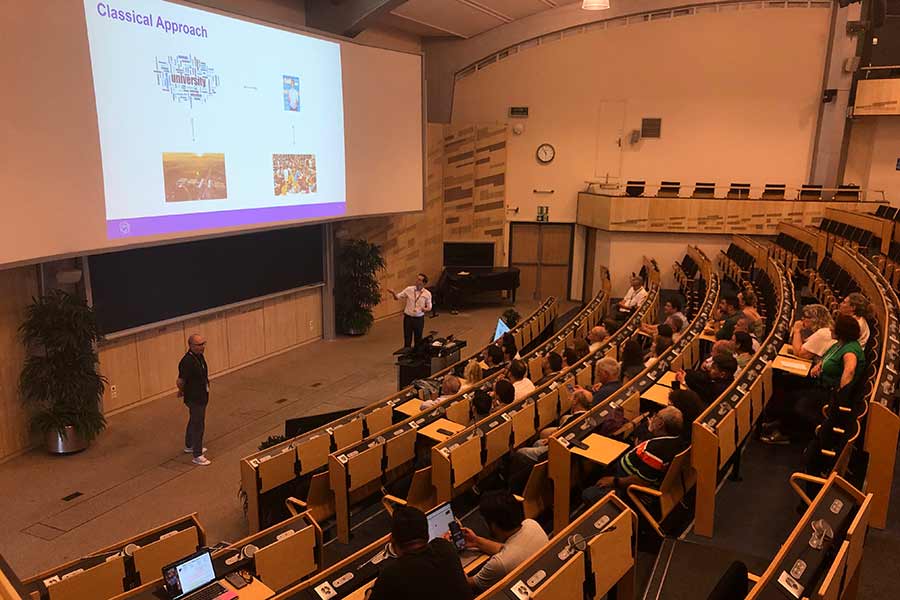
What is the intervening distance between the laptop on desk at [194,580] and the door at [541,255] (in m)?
13.7

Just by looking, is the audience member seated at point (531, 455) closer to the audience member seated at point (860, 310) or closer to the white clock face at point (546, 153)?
the audience member seated at point (860, 310)

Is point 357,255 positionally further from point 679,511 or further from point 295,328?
point 679,511

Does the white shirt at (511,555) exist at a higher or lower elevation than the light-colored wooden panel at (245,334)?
higher

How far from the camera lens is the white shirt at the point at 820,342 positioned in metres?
6.25

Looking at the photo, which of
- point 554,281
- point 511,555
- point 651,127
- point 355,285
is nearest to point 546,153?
point 651,127

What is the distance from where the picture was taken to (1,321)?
7.08 metres

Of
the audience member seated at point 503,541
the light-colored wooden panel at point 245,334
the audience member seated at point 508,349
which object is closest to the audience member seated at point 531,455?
the audience member seated at point 503,541

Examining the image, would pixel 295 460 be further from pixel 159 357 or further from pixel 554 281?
pixel 554 281

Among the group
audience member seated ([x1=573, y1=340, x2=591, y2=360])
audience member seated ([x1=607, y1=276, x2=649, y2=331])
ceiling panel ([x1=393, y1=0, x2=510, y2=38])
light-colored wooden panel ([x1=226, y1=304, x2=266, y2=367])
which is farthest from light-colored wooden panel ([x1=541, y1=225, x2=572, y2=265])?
audience member seated ([x1=573, y1=340, x2=591, y2=360])

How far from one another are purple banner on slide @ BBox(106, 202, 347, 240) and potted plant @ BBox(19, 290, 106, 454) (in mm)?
→ 976

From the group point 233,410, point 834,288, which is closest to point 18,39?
point 233,410

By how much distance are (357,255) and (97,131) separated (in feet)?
19.4

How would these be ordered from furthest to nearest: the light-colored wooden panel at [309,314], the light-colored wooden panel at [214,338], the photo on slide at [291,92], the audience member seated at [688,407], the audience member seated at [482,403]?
the light-colored wooden panel at [309,314] < the light-colored wooden panel at [214,338] < the photo on slide at [291,92] < the audience member seated at [482,403] < the audience member seated at [688,407]

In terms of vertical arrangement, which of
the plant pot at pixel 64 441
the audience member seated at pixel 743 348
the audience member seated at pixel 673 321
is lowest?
the plant pot at pixel 64 441
